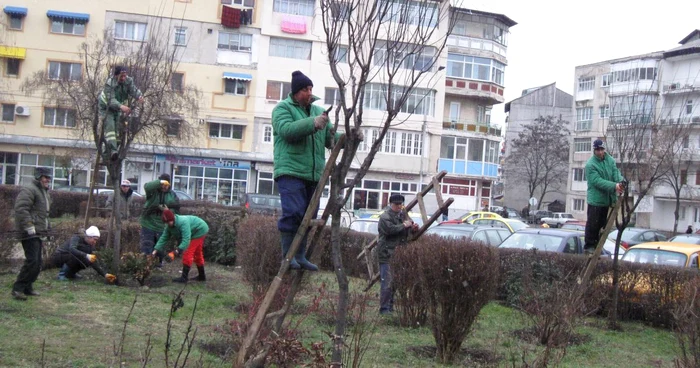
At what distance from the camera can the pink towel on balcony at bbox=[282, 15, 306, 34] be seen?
4825 centimetres

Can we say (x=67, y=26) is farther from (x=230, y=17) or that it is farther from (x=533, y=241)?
(x=533, y=241)

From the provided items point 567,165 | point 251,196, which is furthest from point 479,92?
point 251,196

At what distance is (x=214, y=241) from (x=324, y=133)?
35.9 ft

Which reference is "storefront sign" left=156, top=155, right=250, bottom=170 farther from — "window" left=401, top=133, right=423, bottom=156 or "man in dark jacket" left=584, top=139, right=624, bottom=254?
"man in dark jacket" left=584, top=139, right=624, bottom=254

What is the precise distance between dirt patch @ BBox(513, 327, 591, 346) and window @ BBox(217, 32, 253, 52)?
40897mm

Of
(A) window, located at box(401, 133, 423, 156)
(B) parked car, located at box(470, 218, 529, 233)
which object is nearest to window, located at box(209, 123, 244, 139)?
(A) window, located at box(401, 133, 423, 156)

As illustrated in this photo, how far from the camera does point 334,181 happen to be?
16.3ft

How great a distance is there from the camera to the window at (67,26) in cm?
4594

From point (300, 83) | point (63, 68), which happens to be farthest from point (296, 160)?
point (63, 68)

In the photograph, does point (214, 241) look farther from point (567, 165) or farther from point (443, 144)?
point (567, 165)

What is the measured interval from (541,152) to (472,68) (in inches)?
574

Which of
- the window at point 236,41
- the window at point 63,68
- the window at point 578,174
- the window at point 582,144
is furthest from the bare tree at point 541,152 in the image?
the window at point 63,68

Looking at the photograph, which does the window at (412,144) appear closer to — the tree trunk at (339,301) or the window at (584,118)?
the window at (584,118)

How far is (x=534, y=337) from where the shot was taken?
859cm
